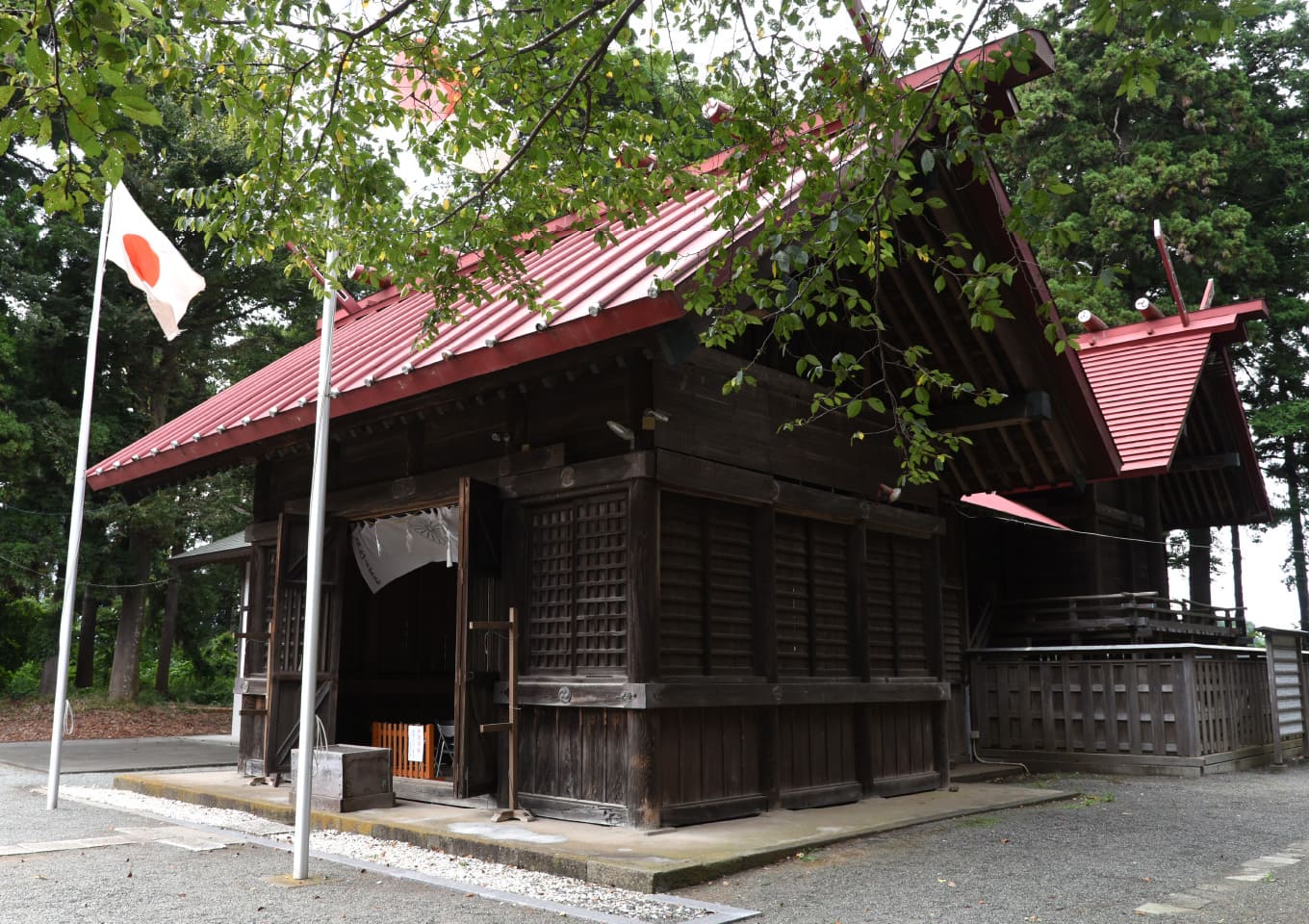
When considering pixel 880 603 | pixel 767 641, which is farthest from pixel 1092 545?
pixel 767 641

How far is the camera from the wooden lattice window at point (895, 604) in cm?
932

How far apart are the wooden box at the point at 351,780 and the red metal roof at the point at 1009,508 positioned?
8290 mm

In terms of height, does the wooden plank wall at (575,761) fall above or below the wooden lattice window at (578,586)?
below

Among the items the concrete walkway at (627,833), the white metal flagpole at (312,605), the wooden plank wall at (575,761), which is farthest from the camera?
the wooden plank wall at (575,761)

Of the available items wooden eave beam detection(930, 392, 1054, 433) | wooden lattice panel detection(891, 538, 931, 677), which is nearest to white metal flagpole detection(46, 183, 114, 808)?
wooden lattice panel detection(891, 538, 931, 677)

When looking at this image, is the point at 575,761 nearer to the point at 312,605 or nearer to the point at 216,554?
the point at 312,605

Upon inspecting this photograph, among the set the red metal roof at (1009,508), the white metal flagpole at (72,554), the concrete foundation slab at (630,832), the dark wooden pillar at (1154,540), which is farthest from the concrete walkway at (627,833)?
the dark wooden pillar at (1154,540)

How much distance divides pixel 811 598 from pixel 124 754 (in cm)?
1028

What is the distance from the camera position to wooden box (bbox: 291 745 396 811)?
7605 mm

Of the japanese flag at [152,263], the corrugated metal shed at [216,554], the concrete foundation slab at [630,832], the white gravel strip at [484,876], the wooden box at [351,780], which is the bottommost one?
the white gravel strip at [484,876]

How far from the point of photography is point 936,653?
32.2 feet

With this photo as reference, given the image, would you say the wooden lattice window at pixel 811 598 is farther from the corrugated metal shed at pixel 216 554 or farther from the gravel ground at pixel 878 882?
the corrugated metal shed at pixel 216 554

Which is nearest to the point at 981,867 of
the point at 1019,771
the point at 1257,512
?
the point at 1019,771

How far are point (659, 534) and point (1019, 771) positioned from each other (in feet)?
21.7
